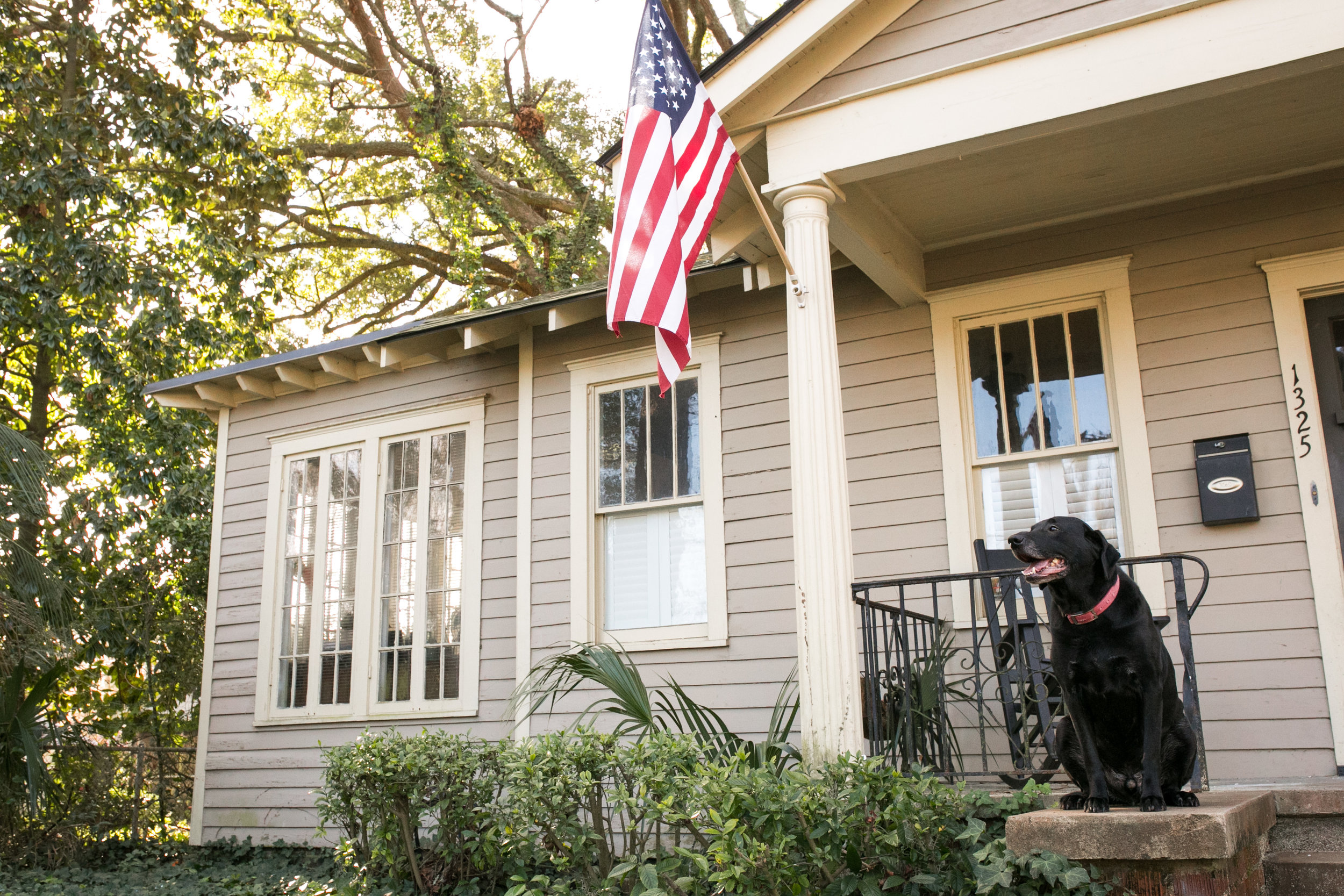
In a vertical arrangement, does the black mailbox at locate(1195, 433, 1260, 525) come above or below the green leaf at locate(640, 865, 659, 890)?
above

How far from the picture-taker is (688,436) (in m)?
6.55

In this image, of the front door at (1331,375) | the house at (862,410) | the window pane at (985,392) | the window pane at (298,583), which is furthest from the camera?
the window pane at (298,583)

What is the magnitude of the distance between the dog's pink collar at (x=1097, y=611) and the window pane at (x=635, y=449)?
3727 millimetres

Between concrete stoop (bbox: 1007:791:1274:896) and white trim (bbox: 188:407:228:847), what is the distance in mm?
6697

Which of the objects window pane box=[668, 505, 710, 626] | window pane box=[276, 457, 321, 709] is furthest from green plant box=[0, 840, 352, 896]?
window pane box=[668, 505, 710, 626]

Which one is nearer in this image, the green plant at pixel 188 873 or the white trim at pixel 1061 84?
the white trim at pixel 1061 84

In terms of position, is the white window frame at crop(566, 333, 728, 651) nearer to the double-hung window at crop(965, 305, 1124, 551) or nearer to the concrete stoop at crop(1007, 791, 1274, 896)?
the double-hung window at crop(965, 305, 1124, 551)

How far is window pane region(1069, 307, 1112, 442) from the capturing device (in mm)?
5441

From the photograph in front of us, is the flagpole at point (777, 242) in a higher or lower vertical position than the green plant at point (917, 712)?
higher

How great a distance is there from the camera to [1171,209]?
17.7 feet

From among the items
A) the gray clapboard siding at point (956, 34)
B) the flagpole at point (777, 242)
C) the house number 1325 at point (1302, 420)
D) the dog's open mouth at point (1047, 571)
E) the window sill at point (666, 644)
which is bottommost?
the window sill at point (666, 644)

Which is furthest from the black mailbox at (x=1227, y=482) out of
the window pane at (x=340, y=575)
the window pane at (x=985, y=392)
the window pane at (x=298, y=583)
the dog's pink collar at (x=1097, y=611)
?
the window pane at (x=298, y=583)

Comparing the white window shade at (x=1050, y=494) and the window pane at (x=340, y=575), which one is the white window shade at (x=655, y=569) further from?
the window pane at (x=340, y=575)

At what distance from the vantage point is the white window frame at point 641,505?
621 cm
